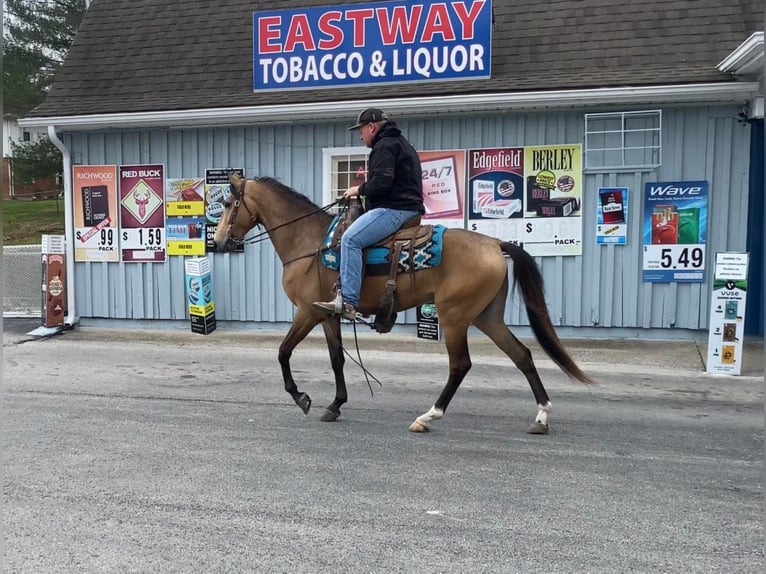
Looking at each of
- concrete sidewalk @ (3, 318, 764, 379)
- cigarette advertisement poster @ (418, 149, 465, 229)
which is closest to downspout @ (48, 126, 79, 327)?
concrete sidewalk @ (3, 318, 764, 379)

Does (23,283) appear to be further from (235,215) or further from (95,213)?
(235,215)

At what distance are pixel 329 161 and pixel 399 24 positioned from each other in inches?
90.9

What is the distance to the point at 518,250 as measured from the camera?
5793mm

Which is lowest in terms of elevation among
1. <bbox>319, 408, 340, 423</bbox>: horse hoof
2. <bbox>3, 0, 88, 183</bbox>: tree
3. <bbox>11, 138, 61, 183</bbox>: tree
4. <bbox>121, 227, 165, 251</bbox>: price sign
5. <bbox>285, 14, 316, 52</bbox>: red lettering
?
<bbox>319, 408, 340, 423</bbox>: horse hoof

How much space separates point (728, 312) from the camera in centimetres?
776

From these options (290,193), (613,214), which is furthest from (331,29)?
(613,214)

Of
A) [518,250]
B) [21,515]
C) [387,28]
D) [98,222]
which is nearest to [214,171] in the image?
[98,222]

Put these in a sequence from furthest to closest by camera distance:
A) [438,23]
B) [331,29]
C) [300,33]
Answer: [300,33] < [331,29] < [438,23]

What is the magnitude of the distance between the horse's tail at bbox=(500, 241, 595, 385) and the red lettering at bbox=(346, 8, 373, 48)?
18.3 feet

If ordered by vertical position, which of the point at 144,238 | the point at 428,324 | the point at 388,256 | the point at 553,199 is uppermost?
the point at 553,199

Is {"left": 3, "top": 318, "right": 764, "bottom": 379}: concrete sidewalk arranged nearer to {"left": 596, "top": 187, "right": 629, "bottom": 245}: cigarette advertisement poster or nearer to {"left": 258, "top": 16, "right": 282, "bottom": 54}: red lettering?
{"left": 596, "top": 187, "right": 629, "bottom": 245}: cigarette advertisement poster

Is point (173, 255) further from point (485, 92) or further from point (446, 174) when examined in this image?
point (485, 92)

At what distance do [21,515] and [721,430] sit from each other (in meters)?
5.36

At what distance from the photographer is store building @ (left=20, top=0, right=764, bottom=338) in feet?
30.4
